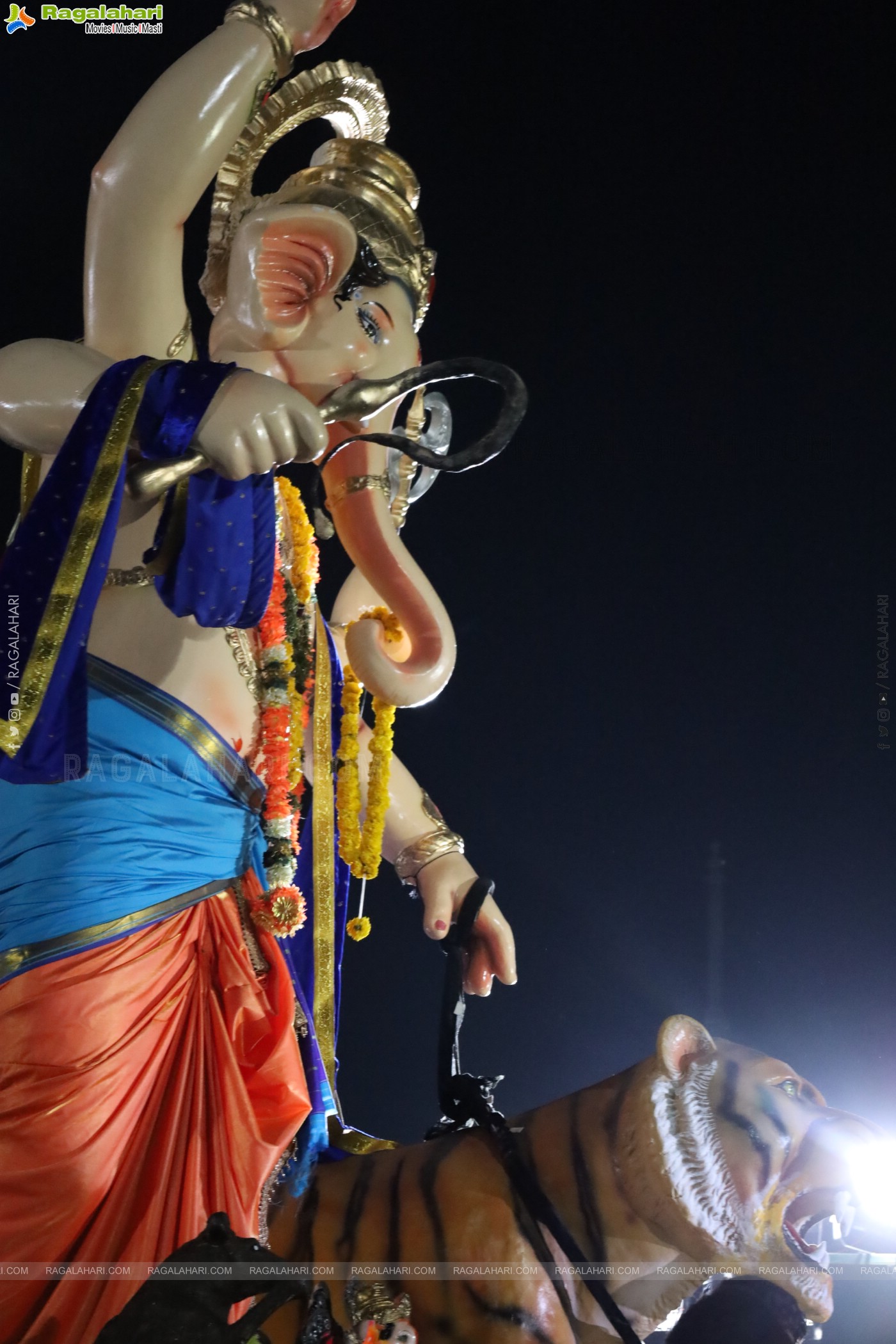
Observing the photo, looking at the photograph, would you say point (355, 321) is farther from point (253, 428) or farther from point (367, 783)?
point (367, 783)

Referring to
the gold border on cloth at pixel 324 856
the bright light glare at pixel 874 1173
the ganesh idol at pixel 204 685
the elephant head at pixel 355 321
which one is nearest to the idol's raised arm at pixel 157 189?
the ganesh idol at pixel 204 685

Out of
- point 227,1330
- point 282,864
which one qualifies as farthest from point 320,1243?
point 282,864

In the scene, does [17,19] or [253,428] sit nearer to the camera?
[253,428]

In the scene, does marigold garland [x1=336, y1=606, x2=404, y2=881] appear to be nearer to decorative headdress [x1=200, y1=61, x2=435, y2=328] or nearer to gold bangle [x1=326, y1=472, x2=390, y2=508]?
gold bangle [x1=326, y1=472, x2=390, y2=508]

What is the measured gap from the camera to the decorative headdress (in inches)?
54.7

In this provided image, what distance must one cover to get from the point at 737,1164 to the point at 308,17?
4.10 ft

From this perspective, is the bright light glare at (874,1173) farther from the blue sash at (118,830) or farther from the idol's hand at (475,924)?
the blue sash at (118,830)

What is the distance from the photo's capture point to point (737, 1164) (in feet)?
3.31

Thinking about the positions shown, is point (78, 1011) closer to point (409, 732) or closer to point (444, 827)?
point (444, 827)

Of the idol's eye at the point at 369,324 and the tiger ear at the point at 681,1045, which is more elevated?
the idol's eye at the point at 369,324

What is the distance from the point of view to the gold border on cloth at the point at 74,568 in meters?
1.01

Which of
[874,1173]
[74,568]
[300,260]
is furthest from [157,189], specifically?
[874,1173]

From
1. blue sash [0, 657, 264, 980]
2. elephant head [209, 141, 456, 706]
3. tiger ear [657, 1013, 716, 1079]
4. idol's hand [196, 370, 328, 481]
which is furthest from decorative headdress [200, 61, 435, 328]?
tiger ear [657, 1013, 716, 1079]

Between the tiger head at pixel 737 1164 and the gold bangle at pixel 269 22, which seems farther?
the gold bangle at pixel 269 22
